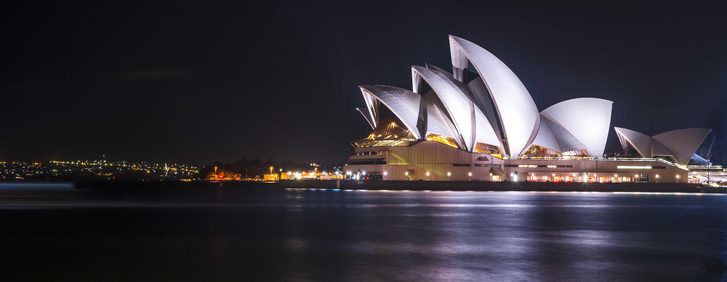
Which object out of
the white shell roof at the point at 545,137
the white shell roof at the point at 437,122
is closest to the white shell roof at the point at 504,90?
the white shell roof at the point at 545,137

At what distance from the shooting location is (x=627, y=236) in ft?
71.3

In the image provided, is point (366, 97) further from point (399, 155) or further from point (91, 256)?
point (91, 256)

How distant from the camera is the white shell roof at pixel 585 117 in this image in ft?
240

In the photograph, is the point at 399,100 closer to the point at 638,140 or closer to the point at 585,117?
the point at 585,117

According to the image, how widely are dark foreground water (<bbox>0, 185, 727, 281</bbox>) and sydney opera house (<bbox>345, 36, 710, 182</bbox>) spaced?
36.8 metres

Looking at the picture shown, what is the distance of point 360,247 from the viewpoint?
1827 centimetres

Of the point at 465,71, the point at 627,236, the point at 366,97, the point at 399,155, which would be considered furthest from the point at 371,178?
the point at 627,236

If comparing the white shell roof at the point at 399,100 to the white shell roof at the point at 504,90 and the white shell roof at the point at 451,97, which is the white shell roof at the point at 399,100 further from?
the white shell roof at the point at 504,90

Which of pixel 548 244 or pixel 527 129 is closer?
pixel 548 244

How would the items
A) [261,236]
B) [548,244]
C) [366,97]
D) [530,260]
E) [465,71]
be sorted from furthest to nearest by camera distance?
[366,97], [465,71], [261,236], [548,244], [530,260]

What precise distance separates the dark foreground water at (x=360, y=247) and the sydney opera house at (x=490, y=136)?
3680 centimetres

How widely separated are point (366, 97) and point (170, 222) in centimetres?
4847

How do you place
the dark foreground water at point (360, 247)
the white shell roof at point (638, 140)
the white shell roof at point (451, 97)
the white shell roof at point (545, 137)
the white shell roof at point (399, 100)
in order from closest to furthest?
the dark foreground water at point (360, 247), the white shell roof at point (451, 97), the white shell roof at point (399, 100), the white shell roof at point (545, 137), the white shell roof at point (638, 140)

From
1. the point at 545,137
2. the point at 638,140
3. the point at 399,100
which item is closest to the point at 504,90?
the point at 399,100
